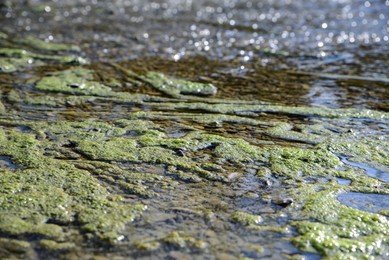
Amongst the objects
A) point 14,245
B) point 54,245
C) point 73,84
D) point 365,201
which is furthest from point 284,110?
point 14,245

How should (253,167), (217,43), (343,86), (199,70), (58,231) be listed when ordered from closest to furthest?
(58,231) < (253,167) < (343,86) < (199,70) < (217,43)

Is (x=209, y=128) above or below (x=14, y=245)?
above

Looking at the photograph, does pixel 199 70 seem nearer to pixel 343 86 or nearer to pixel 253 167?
pixel 343 86

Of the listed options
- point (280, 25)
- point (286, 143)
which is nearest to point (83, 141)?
point (286, 143)

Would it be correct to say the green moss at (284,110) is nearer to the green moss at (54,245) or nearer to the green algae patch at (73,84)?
the green algae patch at (73,84)

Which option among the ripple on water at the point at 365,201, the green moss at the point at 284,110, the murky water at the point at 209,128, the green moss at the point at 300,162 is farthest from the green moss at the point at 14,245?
the green moss at the point at 284,110

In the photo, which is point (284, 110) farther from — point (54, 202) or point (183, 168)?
point (54, 202)

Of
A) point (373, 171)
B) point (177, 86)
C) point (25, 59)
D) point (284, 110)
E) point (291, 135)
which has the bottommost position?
point (373, 171)
